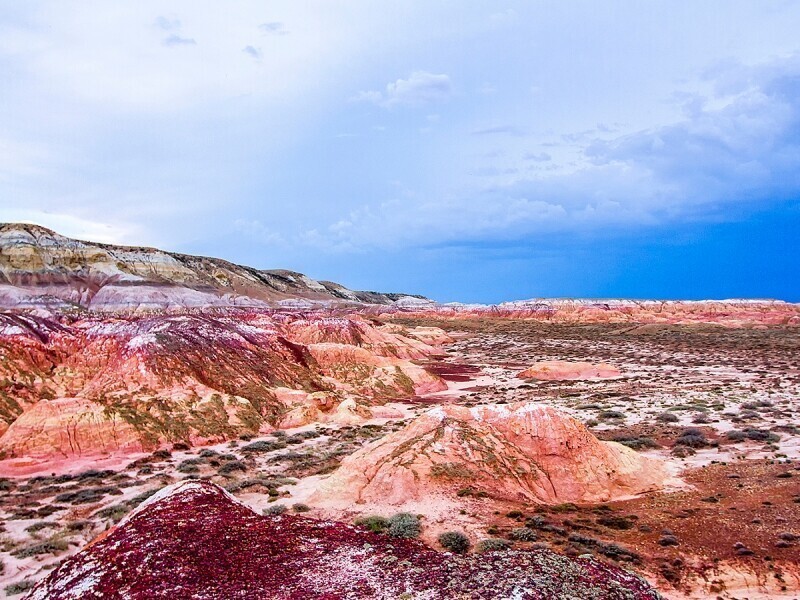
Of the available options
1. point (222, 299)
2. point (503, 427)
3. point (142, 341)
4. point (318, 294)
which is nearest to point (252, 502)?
point (503, 427)

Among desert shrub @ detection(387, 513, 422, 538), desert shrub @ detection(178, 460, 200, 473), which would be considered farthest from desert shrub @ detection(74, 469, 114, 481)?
desert shrub @ detection(387, 513, 422, 538)

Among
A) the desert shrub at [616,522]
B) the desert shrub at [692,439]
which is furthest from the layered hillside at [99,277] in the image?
the desert shrub at [616,522]

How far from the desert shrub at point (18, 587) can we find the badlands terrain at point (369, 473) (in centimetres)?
5

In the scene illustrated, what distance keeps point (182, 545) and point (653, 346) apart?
75.1m

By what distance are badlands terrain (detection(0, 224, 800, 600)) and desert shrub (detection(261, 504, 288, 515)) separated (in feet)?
0.21

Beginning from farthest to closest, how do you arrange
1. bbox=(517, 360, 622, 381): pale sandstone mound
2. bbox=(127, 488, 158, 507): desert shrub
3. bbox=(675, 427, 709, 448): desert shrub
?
bbox=(517, 360, 622, 381): pale sandstone mound → bbox=(675, 427, 709, 448): desert shrub → bbox=(127, 488, 158, 507): desert shrub

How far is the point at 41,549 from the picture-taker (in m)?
14.1

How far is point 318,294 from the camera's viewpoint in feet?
646

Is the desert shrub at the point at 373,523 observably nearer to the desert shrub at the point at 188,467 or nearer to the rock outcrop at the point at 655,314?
the desert shrub at the point at 188,467

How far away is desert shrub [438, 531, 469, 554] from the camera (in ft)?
40.8

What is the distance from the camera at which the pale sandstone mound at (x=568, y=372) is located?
47.0m

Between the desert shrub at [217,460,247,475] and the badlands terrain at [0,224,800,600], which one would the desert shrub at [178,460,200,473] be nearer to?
the badlands terrain at [0,224,800,600]

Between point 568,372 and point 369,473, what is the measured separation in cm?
3467

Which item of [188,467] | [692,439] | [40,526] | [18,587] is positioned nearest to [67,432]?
[188,467]
